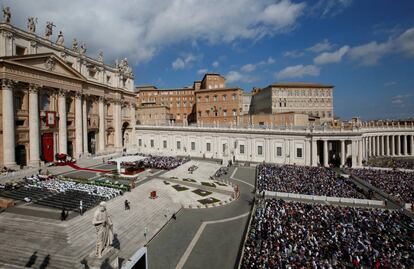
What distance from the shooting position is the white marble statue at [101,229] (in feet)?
34.8

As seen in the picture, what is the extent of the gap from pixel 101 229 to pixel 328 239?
1479cm

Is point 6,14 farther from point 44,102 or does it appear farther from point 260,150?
point 260,150

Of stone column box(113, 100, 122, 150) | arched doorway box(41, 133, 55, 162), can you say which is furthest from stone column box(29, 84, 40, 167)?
stone column box(113, 100, 122, 150)

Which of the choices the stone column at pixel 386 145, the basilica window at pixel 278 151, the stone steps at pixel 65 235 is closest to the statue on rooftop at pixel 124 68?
the basilica window at pixel 278 151

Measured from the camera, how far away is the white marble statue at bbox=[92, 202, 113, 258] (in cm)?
Answer: 1062

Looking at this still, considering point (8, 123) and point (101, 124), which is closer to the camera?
point (8, 123)

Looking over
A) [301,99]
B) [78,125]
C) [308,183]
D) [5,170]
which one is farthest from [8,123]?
[301,99]

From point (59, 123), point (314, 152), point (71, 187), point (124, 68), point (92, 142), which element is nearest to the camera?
point (71, 187)

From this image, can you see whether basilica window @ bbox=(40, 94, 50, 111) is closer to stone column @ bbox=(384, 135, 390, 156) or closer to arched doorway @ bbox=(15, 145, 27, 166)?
arched doorway @ bbox=(15, 145, 27, 166)

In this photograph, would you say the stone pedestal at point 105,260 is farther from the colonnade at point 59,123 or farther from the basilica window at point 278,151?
the basilica window at point 278,151

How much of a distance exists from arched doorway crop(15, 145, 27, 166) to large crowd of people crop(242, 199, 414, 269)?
33.1 m

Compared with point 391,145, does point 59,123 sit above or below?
above

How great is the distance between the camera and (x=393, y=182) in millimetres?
31125

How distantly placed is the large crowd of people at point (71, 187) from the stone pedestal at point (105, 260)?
41.7 feet
